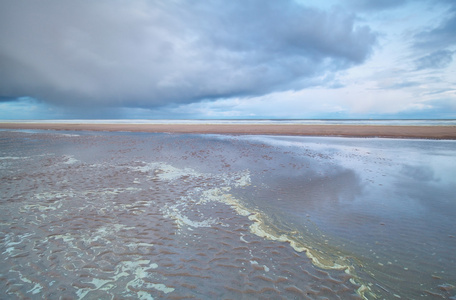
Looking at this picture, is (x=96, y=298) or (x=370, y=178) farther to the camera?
(x=370, y=178)

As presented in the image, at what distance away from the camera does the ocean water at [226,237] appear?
469 centimetres

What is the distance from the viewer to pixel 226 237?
267 inches

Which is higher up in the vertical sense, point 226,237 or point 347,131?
point 347,131

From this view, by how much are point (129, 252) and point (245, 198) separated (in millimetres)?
5788

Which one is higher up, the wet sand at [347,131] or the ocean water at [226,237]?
the wet sand at [347,131]

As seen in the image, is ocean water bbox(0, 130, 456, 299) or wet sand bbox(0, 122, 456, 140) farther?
wet sand bbox(0, 122, 456, 140)

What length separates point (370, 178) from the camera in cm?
1356

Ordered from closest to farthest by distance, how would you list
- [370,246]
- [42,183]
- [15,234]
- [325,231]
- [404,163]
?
1. [370,246]
2. [15,234]
3. [325,231]
4. [42,183]
5. [404,163]

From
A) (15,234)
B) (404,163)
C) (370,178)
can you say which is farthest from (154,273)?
(404,163)

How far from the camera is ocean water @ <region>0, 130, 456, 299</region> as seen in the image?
15.4 feet

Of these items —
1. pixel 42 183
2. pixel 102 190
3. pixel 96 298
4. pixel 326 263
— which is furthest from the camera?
pixel 42 183

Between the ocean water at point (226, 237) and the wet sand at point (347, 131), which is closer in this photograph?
the ocean water at point (226, 237)

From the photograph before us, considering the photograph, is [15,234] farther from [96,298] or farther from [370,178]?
[370,178]

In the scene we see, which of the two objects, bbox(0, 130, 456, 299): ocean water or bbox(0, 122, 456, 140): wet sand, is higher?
bbox(0, 122, 456, 140): wet sand
